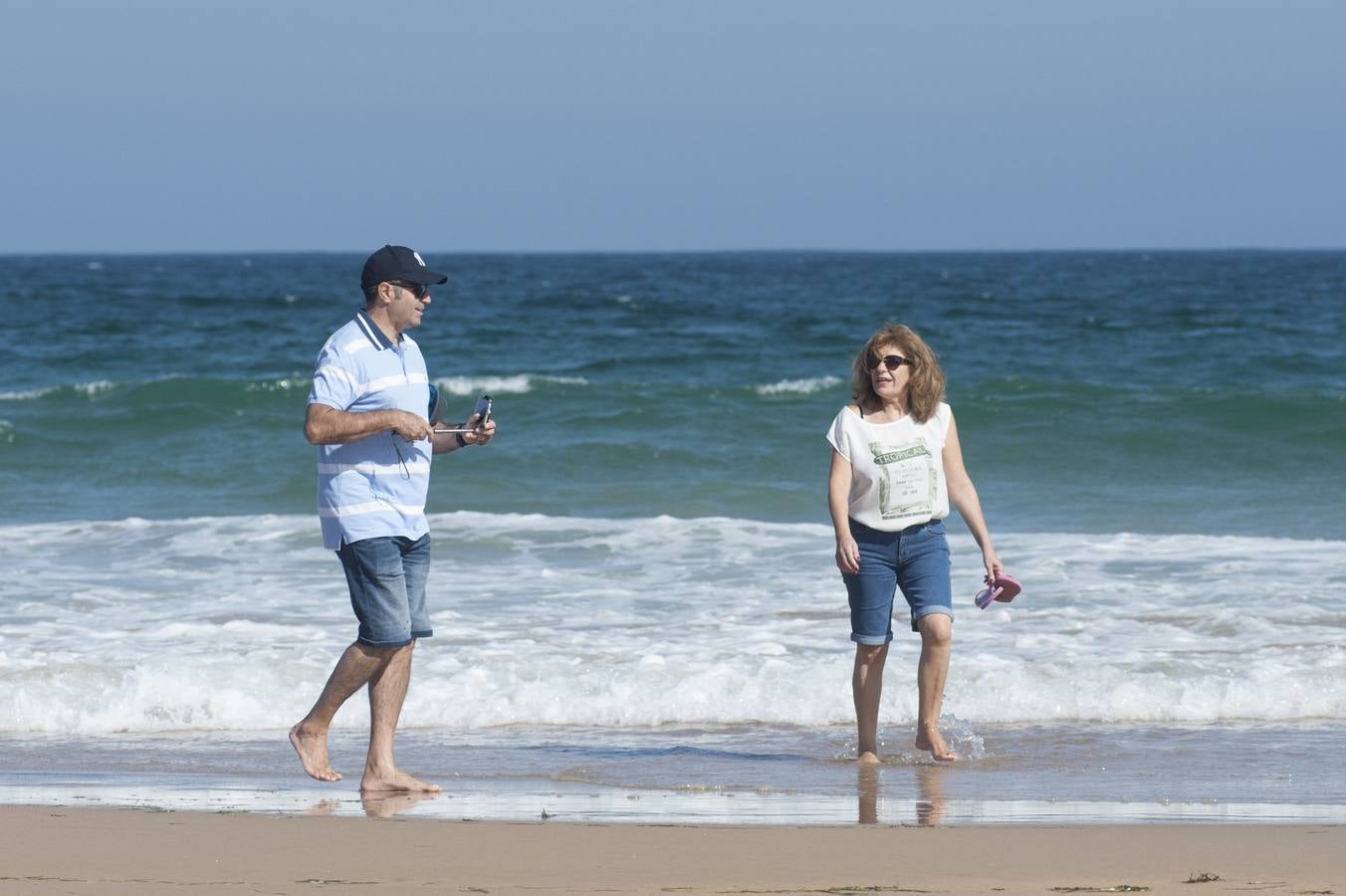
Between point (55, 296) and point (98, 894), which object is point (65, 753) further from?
point (55, 296)

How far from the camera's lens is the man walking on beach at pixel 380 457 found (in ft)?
15.6

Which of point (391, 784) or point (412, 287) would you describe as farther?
point (391, 784)

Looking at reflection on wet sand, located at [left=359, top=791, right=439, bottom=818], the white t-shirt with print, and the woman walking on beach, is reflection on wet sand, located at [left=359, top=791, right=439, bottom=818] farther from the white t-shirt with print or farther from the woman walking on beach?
the white t-shirt with print

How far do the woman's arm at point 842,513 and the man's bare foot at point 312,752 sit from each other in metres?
1.72

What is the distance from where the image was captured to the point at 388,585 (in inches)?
192

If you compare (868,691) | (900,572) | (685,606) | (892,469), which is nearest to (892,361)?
(892,469)

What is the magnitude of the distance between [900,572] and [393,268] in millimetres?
1921

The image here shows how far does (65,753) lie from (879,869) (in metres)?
3.26

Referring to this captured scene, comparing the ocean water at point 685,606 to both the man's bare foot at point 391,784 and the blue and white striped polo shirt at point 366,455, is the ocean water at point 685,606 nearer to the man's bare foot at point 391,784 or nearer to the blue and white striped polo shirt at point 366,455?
the man's bare foot at point 391,784

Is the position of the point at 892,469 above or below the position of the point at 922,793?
above

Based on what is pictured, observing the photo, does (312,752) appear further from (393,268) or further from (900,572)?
(900,572)

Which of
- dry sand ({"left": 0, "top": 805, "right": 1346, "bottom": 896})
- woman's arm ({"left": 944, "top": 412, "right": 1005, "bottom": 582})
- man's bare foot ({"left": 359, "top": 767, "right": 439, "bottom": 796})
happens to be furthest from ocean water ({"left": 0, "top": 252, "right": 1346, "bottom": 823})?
woman's arm ({"left": 944, "top": 412, "right": 1005, "bottom": 582})

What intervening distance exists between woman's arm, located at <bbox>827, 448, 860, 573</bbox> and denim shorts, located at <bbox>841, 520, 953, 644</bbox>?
7 centimetres

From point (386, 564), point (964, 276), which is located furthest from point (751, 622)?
point (964, 276)
